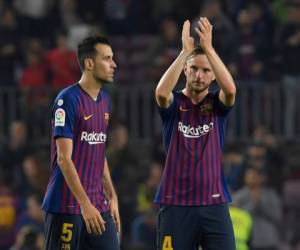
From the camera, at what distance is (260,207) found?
1529cm

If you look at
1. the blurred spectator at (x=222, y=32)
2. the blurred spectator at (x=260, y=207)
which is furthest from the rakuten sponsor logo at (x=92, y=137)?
the blurred spectator at (x=222, y=32)

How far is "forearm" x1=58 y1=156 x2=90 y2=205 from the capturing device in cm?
962

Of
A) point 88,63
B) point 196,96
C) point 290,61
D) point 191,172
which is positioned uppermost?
point 290,61

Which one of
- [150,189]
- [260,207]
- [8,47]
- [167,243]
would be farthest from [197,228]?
[8,47]

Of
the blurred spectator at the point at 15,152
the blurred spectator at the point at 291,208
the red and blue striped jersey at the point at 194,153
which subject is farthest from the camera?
the blurred spectator at the point at 15,152

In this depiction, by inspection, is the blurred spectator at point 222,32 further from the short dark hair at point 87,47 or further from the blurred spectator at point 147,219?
the short dark hair at point 87,47

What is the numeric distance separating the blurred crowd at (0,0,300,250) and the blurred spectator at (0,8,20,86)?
1 cm

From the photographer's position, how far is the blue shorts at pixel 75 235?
9938 millimetres

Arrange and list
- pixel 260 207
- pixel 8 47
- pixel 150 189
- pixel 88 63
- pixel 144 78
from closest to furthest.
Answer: pixel 88 63
pixel 260 207
pixel 150 189
pixel 144 78
pixel 8 47

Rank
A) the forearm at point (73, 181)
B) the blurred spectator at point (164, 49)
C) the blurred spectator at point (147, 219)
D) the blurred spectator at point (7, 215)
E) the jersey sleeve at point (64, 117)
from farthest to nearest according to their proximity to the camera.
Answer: the blurred spectator at point (164, 49), the blurred spectator at point (7, 215), the blurred spectator at point (147, 219), the jersey sleeve at point (64, 117), the forearm at point (73, 181)

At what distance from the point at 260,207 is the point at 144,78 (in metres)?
3.48

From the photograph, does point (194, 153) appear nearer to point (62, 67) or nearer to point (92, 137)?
point (92, 137)

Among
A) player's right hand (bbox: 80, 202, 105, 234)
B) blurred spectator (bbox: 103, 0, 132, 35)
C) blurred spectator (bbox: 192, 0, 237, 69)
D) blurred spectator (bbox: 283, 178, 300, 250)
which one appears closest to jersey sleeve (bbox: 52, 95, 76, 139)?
player's right hand (bbox: 80, 202, 105, 234)

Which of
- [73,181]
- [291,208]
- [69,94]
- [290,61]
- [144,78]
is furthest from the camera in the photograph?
[144,78]
